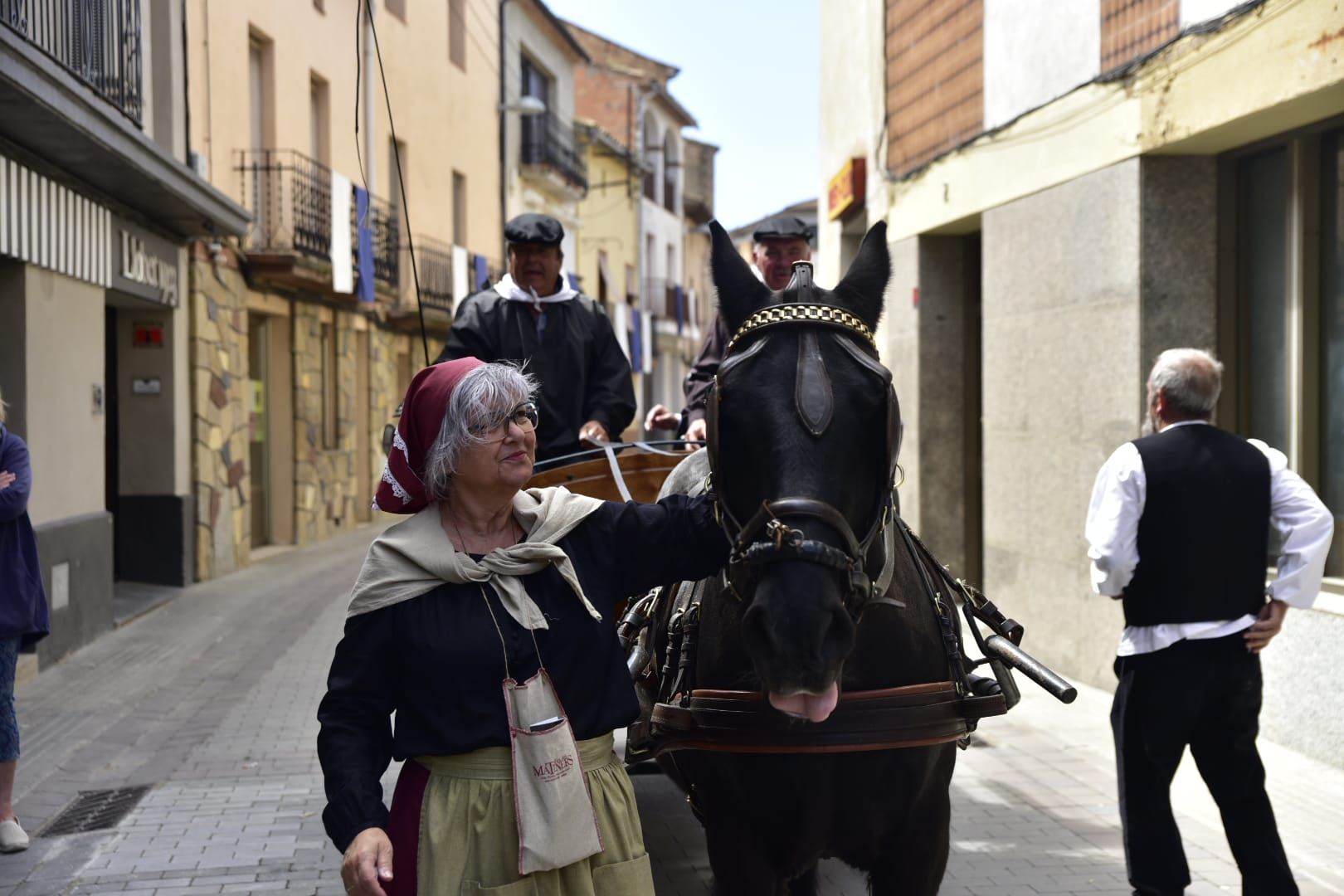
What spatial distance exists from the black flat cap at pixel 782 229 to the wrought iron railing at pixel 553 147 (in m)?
24.6

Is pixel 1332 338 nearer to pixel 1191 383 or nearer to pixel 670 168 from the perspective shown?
pixel 1191 383

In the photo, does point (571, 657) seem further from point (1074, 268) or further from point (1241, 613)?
point (1074, 268)

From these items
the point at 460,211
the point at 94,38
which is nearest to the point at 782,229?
the point at 94,38

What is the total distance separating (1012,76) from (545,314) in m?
4.83

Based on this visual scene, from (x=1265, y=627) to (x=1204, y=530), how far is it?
35cm

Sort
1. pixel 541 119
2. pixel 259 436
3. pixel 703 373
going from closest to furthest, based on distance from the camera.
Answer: pixel 703 373
pixel 259 436
pixel 541 119

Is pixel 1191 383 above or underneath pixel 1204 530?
above

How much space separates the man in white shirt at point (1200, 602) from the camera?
431cm

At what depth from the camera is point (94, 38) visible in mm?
10164

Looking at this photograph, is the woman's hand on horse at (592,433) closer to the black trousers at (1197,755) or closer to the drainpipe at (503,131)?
the black trousers at (1197,755)

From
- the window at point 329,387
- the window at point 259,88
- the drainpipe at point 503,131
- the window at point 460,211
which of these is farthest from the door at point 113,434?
the drainpipe at point 503,131

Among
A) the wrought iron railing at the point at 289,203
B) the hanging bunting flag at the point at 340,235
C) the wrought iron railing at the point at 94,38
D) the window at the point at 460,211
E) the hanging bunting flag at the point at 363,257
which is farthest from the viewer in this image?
the window at the point at 460,211

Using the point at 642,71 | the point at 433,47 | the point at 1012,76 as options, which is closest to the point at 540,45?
the point at 433,47

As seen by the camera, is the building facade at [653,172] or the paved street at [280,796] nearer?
the paved street at [280,796]
